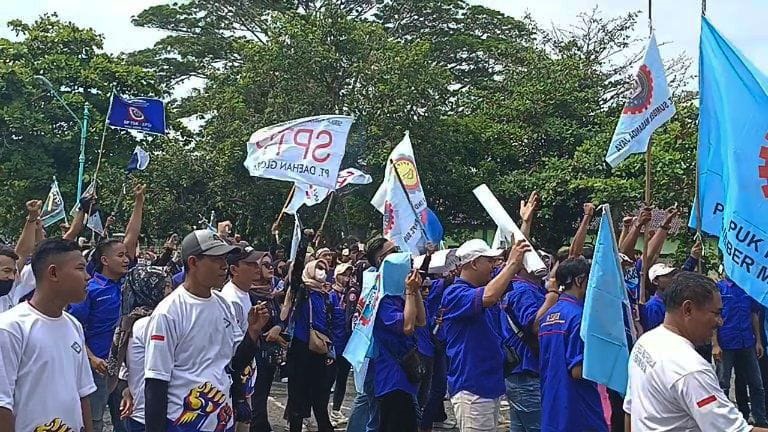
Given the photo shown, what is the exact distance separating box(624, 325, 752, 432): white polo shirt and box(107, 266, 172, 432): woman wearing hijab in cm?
285

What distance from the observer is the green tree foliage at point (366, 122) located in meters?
21.5

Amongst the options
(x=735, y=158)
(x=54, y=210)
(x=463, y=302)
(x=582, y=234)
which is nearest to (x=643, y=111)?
(x=582, y=234)

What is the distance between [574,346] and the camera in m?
5.08

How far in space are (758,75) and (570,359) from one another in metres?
2.11

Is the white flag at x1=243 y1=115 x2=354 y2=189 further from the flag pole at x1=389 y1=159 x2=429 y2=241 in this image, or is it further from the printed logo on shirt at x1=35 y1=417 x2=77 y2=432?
the printed logo on shirt at x1=35 y1=417 x2=77 y2=432

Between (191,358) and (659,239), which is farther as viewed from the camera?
(659,239)

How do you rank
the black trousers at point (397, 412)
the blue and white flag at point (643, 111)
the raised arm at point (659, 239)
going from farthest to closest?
the blue and white flag at point (643, 111) → the raised arm at point (659, 239) → the black trousers at point (397, 412)

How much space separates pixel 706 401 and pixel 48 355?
106 inches

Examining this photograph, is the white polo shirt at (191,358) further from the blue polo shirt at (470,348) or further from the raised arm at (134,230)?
the raised arm at (134,230)

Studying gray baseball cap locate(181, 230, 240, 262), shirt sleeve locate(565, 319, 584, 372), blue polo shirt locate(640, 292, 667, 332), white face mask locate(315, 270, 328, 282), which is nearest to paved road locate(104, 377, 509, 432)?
white face mask locate(315, 270, 328, 282)

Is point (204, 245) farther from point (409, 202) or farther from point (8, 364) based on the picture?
point (409, 202)

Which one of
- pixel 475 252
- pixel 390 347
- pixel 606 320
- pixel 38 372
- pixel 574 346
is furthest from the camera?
pixel 390 347

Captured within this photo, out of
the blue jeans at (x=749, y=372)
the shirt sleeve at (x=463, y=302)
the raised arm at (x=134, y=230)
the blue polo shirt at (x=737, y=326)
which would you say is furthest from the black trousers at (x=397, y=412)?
the blue polo shirt at (x=737, y=326)

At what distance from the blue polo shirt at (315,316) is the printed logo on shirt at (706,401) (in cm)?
509
